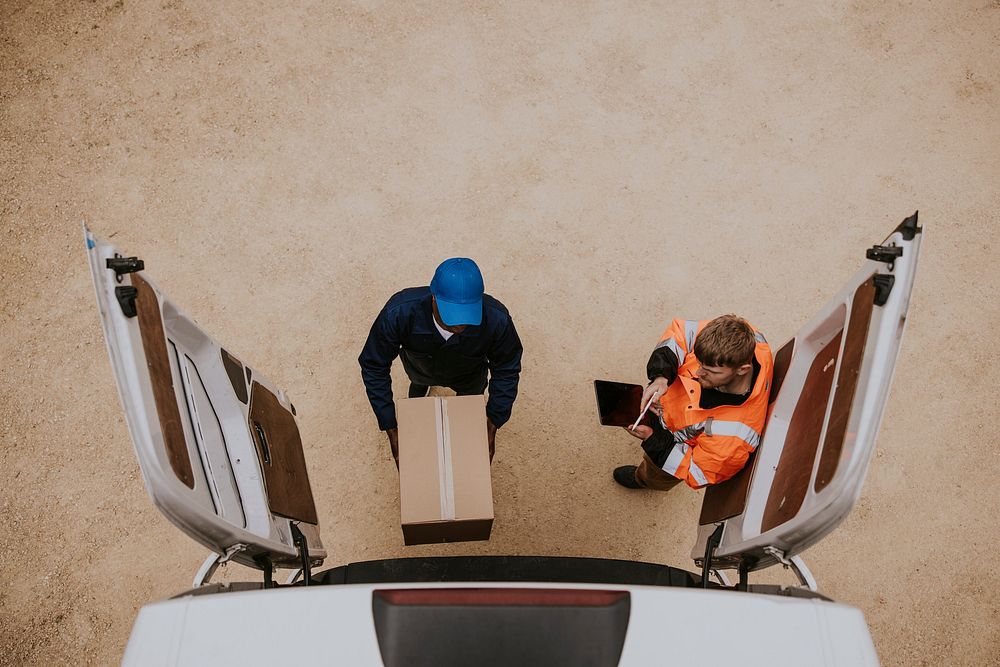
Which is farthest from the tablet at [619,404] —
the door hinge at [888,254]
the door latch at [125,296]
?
the door latch at [125,296]

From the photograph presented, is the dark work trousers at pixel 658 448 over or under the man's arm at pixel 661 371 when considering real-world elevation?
under

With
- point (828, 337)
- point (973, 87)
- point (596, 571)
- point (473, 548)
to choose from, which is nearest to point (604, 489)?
point (473, 548)

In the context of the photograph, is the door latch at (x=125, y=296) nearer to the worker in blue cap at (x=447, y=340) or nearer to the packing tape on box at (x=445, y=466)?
the worker in blue cap at (x=447, y=340)

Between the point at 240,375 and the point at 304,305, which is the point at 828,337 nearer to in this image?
the point at 240,375

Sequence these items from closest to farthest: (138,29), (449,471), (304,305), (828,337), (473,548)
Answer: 1. (828,337)
2. (449,471)
3. (473,548)
4. (304,305)
5. (138,29)

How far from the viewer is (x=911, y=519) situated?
10.6 feet

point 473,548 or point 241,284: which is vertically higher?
point 241,284

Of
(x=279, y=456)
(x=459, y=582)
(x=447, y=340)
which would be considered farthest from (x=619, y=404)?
(x=279, y=456)

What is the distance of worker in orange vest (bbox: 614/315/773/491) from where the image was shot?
224cm

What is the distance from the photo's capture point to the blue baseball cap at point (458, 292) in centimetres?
225

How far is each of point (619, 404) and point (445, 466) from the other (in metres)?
0.75

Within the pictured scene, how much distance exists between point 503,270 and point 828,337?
184 centimetres

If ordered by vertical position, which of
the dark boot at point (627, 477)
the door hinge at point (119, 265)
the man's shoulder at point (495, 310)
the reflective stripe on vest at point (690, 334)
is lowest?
the dark boot at point (627, 477)

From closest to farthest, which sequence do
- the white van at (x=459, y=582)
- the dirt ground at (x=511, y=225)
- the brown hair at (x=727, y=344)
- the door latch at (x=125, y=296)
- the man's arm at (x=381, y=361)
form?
the white van at (x=459, y=582)
the door latch at (x=125, y=296)
the brown hair at (x=727, y=344)
the man's arm at (x=381, y=361)
the dirt ground at (x=511, y=225)
